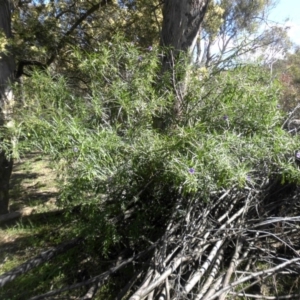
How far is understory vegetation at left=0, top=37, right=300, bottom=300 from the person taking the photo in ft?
8.21

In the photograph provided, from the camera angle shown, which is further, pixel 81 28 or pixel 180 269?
pixel 81 28

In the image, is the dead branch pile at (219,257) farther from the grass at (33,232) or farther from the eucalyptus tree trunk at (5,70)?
the eucalyptus tree trunk at (5,70)

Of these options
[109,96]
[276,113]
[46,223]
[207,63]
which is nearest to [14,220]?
[46,223]

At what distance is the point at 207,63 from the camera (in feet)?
11.9

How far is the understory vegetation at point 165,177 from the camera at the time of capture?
2504 millimetres

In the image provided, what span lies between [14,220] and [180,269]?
3.86m

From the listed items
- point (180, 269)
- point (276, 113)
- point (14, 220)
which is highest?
point (276, 113)

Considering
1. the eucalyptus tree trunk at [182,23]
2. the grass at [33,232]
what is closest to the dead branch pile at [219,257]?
the grass at [33,232]

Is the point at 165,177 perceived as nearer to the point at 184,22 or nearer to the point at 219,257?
the point at 219,257

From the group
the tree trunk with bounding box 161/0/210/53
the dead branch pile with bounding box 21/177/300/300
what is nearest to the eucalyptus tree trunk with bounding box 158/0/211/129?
the tree trunk with bounding box 161/0/210/53

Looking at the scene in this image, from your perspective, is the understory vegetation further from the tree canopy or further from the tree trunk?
the tree trunk

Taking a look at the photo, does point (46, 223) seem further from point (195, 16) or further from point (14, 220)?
point (195, 16)

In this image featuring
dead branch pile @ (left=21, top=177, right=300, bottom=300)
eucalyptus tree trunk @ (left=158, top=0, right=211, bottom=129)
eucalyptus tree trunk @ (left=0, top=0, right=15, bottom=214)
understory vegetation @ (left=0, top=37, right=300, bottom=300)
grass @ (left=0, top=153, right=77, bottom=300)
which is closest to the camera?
understory vegetation @ (left=0, top=37, right=300, bottom=300)

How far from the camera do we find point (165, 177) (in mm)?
2635
